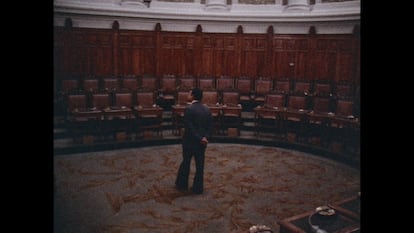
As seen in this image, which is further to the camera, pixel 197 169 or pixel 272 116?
pixel 272 116

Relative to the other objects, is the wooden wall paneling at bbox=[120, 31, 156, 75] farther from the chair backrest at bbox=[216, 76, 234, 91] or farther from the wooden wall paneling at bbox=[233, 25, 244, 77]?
the wooden wall paneling at bbox=[233, 25, 244, 77]

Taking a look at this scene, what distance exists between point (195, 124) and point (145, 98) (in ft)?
11.4

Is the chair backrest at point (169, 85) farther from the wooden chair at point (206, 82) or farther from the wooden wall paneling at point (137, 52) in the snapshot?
the wooden wall paneling at point (137, 52)

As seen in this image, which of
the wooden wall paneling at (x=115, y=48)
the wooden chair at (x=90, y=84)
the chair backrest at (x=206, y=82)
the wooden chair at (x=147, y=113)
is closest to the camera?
the wooden chair at (x=147, y=113)

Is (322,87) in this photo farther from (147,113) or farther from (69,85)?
(69,85)

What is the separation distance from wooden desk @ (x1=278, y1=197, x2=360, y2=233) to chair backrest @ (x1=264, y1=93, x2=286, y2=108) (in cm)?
539

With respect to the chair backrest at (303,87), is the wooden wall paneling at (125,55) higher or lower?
higher

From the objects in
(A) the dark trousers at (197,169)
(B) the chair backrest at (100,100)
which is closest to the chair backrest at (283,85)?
(B) the chair backrest at (100,100)

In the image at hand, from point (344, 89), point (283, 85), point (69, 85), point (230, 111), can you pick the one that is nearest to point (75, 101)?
point (69, 85)

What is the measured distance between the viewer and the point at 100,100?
28.1 feet

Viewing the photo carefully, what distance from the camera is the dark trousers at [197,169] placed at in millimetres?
5789

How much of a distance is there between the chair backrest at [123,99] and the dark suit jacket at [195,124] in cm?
340

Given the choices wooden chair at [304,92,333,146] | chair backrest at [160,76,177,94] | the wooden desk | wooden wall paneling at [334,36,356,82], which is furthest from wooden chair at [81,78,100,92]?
the wooden desk
